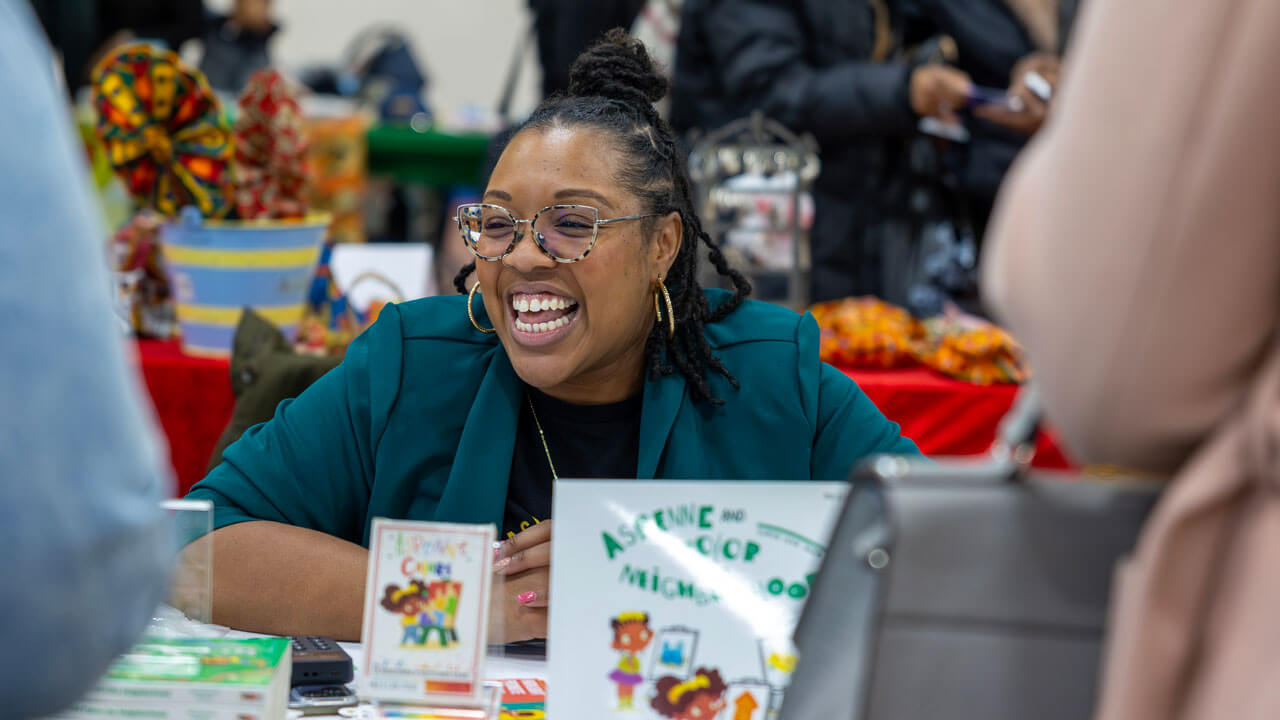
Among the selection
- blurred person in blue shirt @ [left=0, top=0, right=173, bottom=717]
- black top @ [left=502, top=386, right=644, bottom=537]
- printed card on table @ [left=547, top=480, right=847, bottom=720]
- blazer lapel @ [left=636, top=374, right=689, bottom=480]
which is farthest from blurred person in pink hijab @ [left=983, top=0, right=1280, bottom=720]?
black top @ [left=502, top=386, right=644, bottom=537]

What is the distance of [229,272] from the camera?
10.4 feet

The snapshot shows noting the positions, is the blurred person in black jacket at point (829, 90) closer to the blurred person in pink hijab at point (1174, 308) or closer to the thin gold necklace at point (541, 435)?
the thin gold necklace at point (541, 435)

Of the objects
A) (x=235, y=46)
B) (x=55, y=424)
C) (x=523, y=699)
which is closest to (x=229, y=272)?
(x=523, y=699)

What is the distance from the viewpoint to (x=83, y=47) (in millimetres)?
6211

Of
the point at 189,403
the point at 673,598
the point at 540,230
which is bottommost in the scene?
the point at 189,403

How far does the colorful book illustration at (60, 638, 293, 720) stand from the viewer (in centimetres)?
113

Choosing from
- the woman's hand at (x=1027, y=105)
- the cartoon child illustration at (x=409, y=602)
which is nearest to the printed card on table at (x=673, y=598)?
the cartoon child illustration at (x=409, y=602)

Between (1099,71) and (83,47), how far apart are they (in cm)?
638

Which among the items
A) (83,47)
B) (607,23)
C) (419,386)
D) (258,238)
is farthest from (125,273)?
(83,47)

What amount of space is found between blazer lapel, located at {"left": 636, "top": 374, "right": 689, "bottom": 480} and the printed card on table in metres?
0.65

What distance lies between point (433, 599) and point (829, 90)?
120 inches

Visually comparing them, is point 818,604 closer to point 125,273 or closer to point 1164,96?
point 1164,96

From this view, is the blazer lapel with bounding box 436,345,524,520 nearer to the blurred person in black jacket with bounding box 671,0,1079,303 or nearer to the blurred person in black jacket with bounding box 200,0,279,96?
the blurred person in black jacket with bounding box 671,0,1079,303

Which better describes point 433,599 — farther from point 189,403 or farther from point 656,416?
point 189,403
